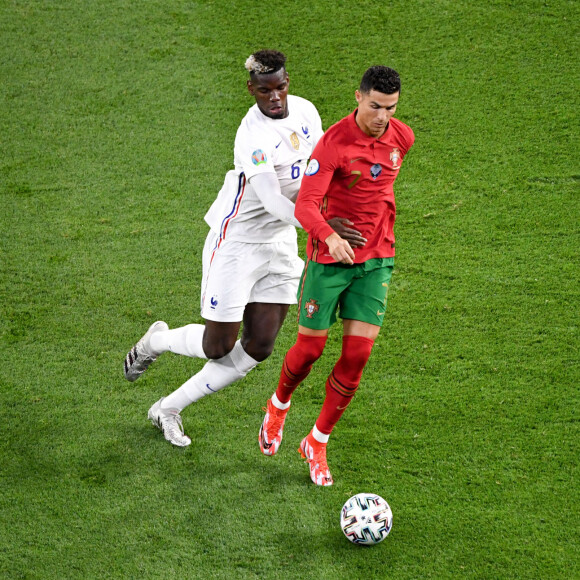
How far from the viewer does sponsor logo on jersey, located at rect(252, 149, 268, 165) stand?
157 inches

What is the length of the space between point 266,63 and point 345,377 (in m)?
1.58


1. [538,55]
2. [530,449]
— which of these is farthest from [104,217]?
[538,55]

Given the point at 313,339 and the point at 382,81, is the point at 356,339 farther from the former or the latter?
the point at 382,81

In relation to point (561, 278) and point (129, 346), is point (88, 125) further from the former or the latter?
point (561, 278)

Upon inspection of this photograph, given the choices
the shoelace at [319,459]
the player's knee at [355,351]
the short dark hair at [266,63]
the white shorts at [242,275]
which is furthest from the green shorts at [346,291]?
the short dark hair at [266,63]

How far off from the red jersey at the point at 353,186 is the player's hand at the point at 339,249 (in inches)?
1.6

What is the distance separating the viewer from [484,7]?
855 cm

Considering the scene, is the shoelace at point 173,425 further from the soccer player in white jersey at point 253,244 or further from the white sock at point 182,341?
the white sock at point 182,341

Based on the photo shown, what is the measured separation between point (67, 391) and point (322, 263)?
1.95 metres

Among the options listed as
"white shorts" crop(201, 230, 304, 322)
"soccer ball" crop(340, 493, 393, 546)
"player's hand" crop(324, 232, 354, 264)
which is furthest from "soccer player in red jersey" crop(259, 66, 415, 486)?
"soccer ball" crop(340, 493, 393, 546)

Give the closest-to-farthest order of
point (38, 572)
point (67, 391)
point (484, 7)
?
1. point (38, 572)
2. point (67, 391)
3. point (484, 7)

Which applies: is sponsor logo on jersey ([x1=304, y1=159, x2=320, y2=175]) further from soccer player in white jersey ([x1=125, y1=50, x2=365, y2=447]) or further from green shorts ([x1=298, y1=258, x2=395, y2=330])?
green shorts ([x1=298, y1=258, x2=395, y2=330])

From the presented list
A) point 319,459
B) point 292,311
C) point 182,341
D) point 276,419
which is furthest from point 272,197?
point 292,311

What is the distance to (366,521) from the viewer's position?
12.8 feet
